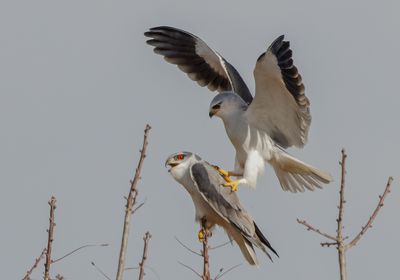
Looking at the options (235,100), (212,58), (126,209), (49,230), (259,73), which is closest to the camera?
(126,209)

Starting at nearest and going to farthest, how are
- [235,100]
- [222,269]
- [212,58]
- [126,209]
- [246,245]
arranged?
[126,209] < [222,269] < [246,245] < [235,100] < [212,58]

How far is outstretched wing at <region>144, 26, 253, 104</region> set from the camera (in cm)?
877

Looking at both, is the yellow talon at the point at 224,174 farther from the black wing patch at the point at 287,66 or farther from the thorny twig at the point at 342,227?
the thorny twig at the point at 342,227

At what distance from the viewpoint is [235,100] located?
7.33 m

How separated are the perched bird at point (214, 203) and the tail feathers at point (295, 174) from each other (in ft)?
3.11

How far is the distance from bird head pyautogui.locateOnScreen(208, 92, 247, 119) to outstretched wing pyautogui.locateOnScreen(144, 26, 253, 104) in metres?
1.44

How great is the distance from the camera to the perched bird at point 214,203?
6.21 meters

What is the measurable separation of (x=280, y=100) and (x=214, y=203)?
1.32 meters

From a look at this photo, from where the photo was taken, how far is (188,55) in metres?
8.82

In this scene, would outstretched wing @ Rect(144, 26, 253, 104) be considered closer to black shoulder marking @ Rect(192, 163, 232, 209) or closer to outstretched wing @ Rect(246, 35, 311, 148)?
outstretched wing @ Rect(246, 35, 311, 148)

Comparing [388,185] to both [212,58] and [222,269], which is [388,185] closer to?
[222,269]

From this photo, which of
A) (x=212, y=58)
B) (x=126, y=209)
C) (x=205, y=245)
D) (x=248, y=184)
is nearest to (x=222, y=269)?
(x=205, y=245)

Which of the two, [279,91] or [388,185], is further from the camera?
[279,91]

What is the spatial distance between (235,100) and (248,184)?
88 centimetres
